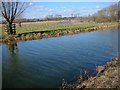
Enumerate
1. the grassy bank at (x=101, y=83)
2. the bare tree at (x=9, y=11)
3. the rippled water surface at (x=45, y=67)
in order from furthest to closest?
the bare tree at (x=9, y=11)
the rippled water surface at (x=45, y=67)
the grassy bank at (x=101, y=83)

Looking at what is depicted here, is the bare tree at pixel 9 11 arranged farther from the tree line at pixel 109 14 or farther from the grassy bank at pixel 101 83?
the tree line at pixel 109 14

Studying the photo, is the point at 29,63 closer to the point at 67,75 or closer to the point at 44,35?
the point at 67,75

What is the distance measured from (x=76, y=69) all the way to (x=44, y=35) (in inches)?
866

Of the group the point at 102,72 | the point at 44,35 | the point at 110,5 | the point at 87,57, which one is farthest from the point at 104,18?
the point at 102,72

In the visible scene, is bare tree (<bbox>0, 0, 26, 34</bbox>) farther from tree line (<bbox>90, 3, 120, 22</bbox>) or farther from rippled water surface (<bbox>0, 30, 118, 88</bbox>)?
tree line (<bbox>90, 3, 120, 22</bbox>)

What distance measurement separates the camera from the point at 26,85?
1309 cm

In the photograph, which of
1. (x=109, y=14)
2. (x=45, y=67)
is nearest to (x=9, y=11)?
(x=45, y=67)

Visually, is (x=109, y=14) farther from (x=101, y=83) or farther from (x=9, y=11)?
(x=101, y=83)

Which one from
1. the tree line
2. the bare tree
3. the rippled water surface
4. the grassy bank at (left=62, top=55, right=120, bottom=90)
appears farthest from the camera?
the tree line

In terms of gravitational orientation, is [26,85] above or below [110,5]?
below

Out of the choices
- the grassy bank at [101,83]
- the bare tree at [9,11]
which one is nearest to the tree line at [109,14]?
the bare tree at [9,11]

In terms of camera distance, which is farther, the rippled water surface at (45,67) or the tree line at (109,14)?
the tree line at (109,14)

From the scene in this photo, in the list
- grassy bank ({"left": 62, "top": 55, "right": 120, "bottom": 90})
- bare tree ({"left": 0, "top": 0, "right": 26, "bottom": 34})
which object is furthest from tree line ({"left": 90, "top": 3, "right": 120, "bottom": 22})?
grassy bank ({"left": 62, "top": 55, "right": 120, "bottom": 90})

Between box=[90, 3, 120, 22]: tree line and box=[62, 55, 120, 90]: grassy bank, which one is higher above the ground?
box=[90, 3, 120, 22]: tree line
